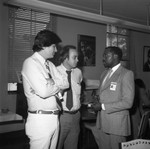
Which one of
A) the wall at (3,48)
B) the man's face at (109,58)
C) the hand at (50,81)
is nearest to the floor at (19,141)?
the wall at (3,48)

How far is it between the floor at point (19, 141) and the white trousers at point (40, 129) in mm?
1942

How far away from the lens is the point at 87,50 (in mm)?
4793

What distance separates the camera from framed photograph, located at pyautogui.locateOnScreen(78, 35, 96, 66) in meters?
4.68

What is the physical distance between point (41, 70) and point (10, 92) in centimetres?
210

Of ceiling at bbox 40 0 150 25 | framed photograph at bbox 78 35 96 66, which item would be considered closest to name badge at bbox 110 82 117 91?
ceiling at bbox 40 0 150 25

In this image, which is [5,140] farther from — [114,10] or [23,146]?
[114,10]

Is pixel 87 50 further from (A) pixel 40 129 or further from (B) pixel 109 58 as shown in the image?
(A) pixel 40 129

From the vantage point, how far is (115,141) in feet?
7.36

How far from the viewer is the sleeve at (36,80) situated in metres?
1.79

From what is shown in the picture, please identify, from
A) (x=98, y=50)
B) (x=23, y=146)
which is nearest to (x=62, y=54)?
(x=23, y=146)

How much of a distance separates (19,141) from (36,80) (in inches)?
98.0

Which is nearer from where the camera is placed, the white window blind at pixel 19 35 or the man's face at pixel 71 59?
the man's face at pixel 71 59

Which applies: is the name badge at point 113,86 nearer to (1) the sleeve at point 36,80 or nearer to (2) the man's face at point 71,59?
(2) the man's face at point 71,59

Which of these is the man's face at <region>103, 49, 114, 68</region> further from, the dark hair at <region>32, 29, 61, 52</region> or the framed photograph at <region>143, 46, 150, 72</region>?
the framed photograph at <region>143, 46, 150, 72</region>
